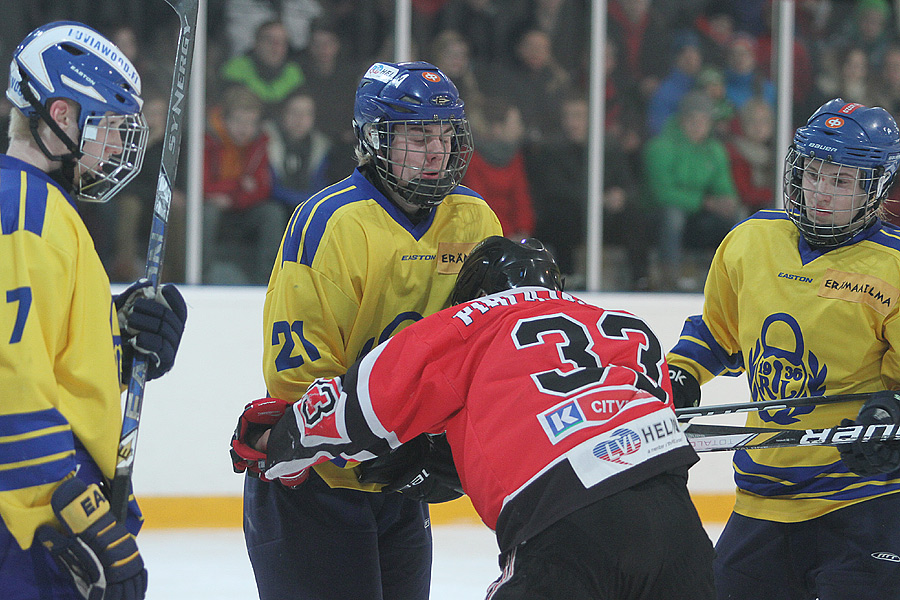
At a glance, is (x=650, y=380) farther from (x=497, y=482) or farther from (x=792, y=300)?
(x=792, y=300)

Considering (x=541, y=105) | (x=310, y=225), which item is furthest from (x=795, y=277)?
(x=541, y=105)

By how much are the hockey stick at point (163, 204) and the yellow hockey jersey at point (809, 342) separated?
1.12 m

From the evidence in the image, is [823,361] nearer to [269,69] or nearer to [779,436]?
[779,436]

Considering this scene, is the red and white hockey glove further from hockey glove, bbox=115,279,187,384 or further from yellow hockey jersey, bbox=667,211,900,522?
yellow hockey jersey, bbox=667,211,900,522

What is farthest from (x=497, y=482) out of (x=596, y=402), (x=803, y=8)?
(x=803, y=8)

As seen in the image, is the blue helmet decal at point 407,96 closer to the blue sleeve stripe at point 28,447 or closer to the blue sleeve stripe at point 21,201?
the blue sleeve stripe at point 21,201

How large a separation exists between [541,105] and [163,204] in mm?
3323

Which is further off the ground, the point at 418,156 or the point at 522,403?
the point at 418,156

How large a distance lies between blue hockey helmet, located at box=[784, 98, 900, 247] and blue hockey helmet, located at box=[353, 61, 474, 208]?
26.5 inches

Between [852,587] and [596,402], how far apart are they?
76 centimetres

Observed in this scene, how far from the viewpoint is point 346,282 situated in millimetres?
1810

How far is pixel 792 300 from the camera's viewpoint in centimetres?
201

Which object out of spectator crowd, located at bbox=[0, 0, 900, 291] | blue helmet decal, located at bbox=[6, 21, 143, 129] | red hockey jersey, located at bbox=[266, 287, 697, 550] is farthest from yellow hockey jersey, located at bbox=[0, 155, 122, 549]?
spectator crowd, located at bbox=[0, 0, 900, 291]

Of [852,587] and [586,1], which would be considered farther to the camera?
[586,1]
